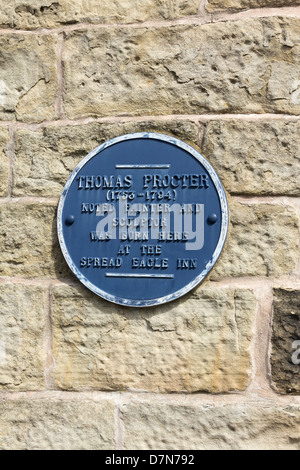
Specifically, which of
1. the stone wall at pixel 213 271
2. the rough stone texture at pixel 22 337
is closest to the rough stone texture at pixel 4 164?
the stone wall at pixel 213 271

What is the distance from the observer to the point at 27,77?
217 cm

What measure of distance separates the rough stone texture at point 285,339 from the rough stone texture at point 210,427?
93 millimetres

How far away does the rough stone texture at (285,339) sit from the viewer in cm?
197

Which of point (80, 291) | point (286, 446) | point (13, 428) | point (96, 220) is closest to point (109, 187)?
point (96, 220)

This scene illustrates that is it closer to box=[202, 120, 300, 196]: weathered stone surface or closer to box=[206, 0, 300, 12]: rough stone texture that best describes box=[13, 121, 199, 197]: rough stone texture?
box=[202, 120, 300, 196]: weathered stone surface

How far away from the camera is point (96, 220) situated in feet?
6.76

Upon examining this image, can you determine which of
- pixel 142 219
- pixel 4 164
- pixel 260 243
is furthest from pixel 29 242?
pixel 260 243

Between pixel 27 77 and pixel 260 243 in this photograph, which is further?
pixel 27 77

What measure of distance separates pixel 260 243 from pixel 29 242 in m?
0.88

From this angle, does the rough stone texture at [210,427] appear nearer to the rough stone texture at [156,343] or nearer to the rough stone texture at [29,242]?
Result: the rough stone texture at [156,343]

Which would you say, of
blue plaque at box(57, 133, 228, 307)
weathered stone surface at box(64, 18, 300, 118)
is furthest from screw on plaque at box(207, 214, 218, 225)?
weathered stone surface at box(64, 18, 300, 118)

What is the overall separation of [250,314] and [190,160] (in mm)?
602

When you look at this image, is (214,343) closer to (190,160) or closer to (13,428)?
(190,160)

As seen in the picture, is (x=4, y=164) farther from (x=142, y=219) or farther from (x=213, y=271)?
(x=213, y=271)
